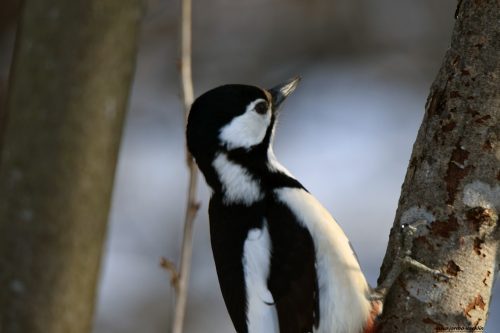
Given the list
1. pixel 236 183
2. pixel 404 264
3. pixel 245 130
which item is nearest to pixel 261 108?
pixel 245 130

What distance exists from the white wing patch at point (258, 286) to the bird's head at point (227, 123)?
A: 388 mm

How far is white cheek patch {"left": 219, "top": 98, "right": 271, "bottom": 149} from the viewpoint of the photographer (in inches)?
122

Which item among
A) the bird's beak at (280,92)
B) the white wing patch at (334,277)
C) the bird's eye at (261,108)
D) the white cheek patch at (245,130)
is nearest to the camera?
the white wing patch at (334,277)

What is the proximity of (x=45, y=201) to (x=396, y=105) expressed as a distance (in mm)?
5763

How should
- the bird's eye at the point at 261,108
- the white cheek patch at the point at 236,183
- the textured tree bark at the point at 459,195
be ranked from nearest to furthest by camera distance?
the textured tree bark at the point at 459,195, the white cheek patch at the point at 236,183, the bird's eye at the point at 261,108

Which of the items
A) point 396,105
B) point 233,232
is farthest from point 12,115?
point 396,105

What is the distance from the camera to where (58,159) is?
1.80 metres

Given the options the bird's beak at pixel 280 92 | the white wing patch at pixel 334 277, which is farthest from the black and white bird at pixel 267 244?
the bird's beak at pixel 280 92

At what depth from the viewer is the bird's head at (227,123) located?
3047 mm

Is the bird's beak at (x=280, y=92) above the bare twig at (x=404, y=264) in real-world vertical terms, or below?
above

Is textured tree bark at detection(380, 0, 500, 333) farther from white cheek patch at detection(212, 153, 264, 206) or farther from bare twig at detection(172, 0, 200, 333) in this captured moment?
bare twig at detection(172, 0, 200, 333)

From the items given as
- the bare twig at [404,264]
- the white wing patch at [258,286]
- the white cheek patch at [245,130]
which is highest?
the white cheek patch at [245,130]

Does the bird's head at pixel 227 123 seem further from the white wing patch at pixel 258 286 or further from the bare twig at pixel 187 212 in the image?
Result: the bare twig at pixel 187 212

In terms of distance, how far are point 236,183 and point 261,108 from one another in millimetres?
Answer: 344
